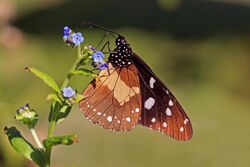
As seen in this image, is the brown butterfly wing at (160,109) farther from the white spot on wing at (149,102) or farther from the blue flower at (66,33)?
the blue flower at (66,33)

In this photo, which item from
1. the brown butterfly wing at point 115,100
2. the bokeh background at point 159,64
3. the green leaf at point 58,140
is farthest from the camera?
the bokeh background at point 159,64

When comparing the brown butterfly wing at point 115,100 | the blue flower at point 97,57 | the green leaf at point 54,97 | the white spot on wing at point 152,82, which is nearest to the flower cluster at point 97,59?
the blue flower at point 97,57

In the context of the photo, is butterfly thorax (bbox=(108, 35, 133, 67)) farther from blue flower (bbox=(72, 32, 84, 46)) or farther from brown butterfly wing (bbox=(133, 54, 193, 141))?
blue flower (bbox=(72, 32, 84, 46))

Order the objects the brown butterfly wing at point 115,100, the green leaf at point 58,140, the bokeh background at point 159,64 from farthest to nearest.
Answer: the bokeh background at point 159,64 → the brown butterfly wing at point 115,100 → the green leaf at point 58,140

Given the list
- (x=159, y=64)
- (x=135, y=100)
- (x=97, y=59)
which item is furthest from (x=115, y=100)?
(x=159, y=64)

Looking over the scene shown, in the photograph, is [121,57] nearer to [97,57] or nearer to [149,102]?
[149,102]

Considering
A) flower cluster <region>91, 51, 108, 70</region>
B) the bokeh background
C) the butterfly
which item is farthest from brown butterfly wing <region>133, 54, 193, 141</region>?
the bokeh background

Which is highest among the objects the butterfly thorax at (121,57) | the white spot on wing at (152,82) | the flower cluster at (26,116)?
the butterfly thorax at (121,57)

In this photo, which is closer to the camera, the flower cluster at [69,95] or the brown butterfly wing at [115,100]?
the flower cluster at [69,95]

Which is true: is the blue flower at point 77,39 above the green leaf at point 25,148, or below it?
above

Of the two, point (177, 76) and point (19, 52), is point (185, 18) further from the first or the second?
point (19, 52)
